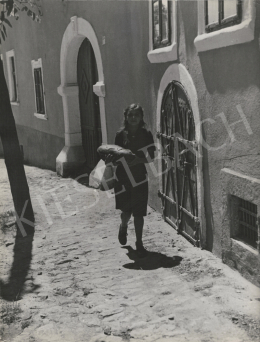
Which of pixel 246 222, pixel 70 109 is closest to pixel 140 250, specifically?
pixel 246 222

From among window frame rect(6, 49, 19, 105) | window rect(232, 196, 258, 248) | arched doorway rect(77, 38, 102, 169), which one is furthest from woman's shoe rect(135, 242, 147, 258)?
window frame rect(6, 49, 19, 105)

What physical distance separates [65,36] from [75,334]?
24.9ft

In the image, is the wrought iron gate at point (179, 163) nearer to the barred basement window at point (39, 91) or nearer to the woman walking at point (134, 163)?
the woman walking at point (134, 163)

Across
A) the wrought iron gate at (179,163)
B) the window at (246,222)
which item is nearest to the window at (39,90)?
the wrought iron gate at (179,163)

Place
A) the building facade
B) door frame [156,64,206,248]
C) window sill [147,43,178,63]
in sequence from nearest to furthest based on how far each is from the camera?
the building facade, door frame [156,64,206,248], window sill [147,43,178,63]

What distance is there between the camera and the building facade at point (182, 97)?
160 inches

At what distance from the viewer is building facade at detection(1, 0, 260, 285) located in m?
4.07

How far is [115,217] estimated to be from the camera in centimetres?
699

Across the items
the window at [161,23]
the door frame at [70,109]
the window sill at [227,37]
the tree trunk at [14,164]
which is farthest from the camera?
the door frame at [70,109]

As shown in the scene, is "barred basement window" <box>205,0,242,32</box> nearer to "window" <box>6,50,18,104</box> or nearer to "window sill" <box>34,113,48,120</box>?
"window sill" <box>34,113,48,120</box>

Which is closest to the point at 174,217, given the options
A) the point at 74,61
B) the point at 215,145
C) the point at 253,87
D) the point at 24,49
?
the point at 215,145

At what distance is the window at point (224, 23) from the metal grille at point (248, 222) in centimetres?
148

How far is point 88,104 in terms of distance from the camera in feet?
33.1

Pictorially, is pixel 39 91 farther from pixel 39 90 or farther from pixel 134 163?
pixel 134 163
